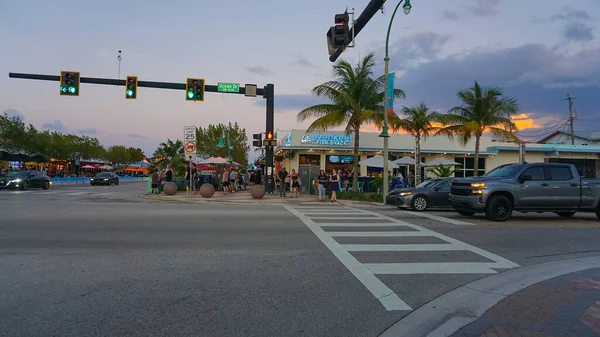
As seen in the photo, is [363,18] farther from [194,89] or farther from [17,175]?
[17,175]

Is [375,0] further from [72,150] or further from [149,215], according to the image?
[72,150]

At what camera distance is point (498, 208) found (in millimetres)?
12781

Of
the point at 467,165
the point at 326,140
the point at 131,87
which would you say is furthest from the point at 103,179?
the point at 467,165

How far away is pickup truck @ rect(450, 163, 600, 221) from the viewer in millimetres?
12609

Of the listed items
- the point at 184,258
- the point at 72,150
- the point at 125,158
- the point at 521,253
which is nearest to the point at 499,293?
the point at 521,253

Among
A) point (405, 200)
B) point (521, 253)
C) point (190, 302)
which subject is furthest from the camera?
point (405, 200)

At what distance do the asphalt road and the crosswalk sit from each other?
1.5 inches

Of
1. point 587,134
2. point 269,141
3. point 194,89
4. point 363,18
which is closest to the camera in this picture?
point 363,18

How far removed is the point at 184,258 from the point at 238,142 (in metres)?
56.1

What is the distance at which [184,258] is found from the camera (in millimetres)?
7453

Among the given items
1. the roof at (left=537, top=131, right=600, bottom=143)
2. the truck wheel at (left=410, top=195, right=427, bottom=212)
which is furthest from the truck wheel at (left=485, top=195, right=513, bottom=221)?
the roof at (left=537, top=131, right=600, bottom=143)

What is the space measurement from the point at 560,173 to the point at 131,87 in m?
19.0

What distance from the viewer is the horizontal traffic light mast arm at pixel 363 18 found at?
10016 millimetres

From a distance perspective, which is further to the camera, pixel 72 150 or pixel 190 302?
pixel 72 150
